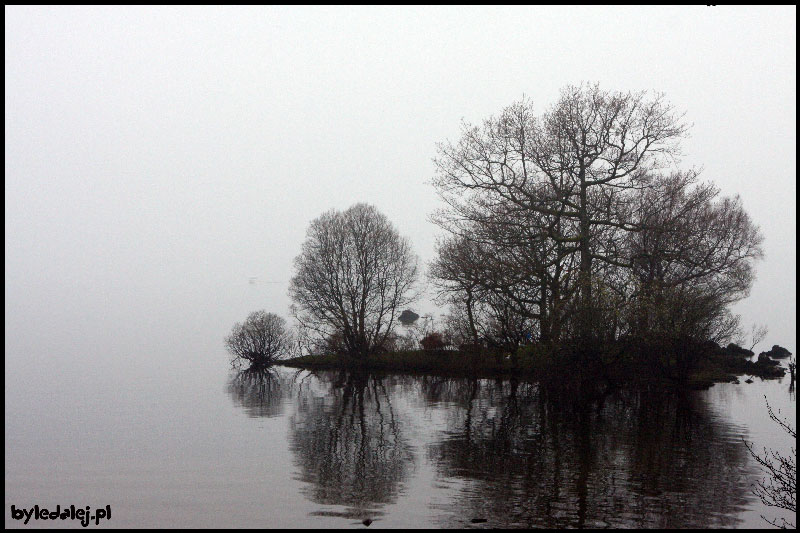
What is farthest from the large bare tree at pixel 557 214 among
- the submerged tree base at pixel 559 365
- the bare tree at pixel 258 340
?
the bare tree at pixel 258 340

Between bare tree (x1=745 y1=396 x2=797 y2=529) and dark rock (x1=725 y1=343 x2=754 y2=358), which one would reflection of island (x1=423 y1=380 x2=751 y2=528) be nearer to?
bare tree (x1=745 y1=396 x2=797 y2=529)

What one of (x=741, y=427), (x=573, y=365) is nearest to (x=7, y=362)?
(x=573, y=365)

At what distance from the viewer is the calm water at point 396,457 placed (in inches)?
467

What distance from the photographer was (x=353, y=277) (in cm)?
4994

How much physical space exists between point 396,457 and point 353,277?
33882mm

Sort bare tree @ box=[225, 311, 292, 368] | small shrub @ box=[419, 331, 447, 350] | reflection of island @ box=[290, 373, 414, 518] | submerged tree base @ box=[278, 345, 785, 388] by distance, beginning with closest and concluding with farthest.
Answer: reflection of island @ box=[290, 373, 414, 518] < submerged tree base @ box=[278, 345, 785, 388] < small shrub @ box=[419, 331, 447, 350] < bare tree @ box=[225, 311, 292, 368]

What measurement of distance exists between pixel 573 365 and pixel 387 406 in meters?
6.58

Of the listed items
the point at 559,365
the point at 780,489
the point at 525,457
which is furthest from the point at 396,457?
the point at 559,365

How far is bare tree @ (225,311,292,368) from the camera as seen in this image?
50094 mm

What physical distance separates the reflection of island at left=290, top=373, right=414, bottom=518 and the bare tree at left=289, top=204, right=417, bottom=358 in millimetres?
19407

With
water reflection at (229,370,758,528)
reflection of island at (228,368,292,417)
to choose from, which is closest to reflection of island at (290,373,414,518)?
water reflection at (229,370,758,528)

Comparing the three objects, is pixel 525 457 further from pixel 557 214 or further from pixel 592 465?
pixel 557 214

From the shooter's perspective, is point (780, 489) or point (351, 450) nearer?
point (780, 489)

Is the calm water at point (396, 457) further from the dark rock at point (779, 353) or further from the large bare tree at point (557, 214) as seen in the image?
the dark rock at point (779, 353)
